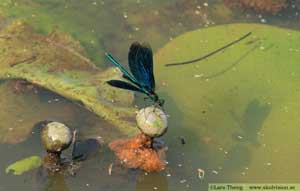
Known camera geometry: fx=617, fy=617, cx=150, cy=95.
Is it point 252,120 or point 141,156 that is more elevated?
point 252,120

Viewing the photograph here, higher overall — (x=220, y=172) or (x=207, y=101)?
(x=207, y=101)

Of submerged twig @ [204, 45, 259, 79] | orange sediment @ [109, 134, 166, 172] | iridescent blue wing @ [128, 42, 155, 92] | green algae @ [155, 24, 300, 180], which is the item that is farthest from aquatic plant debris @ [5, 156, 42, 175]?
submerged twig @ [204, 45, 259, 79]

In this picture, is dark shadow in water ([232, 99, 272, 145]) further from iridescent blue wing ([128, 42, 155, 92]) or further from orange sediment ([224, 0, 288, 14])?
orange sediment ([224, 0, 288, 14])

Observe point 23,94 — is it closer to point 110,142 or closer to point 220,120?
point 110,142

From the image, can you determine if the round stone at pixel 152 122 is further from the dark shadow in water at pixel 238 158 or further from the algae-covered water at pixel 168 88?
the dark shadow in water at pixel 238 158

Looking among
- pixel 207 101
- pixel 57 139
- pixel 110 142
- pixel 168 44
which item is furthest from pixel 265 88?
pixel 57 139

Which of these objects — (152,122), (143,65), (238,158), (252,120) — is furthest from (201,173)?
(143,65)

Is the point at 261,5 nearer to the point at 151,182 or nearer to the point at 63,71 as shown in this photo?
the point at 63,71
